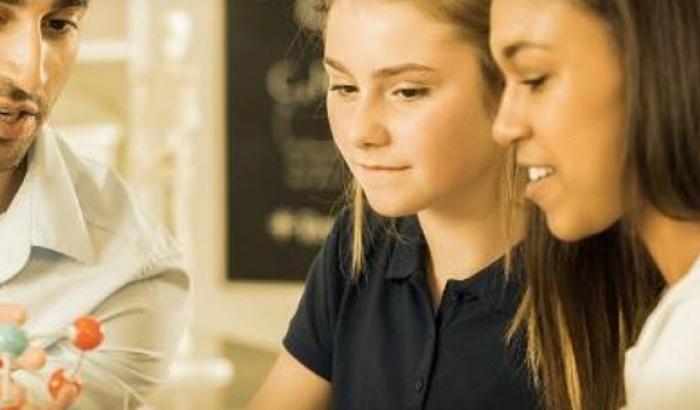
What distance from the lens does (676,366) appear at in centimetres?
73

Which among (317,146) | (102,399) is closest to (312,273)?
(102,399)

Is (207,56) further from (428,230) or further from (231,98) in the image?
(428,230)

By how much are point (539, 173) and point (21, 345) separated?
38 centimetres

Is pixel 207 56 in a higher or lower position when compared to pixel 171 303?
higher

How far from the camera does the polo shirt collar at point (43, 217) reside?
1.09 meters

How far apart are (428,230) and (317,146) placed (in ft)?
4.91

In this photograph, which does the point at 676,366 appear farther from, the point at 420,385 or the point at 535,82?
the point at 420,385

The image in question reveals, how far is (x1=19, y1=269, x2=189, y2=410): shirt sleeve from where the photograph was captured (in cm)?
104

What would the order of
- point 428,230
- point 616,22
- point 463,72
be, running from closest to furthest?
point 616,22 → point 463,72 → point 428,230

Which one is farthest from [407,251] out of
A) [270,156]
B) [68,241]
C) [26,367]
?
[270,156]

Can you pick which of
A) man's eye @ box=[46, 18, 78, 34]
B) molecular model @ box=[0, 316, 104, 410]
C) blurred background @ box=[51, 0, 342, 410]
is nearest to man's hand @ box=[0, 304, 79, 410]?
molecular model @ box=[0, 316, 104, 410]

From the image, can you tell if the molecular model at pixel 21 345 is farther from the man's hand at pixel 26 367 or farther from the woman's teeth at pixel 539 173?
the woman's teeth at pixel 539 173

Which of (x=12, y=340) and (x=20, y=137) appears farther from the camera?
(x=20, y=137)

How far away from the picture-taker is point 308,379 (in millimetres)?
1208
